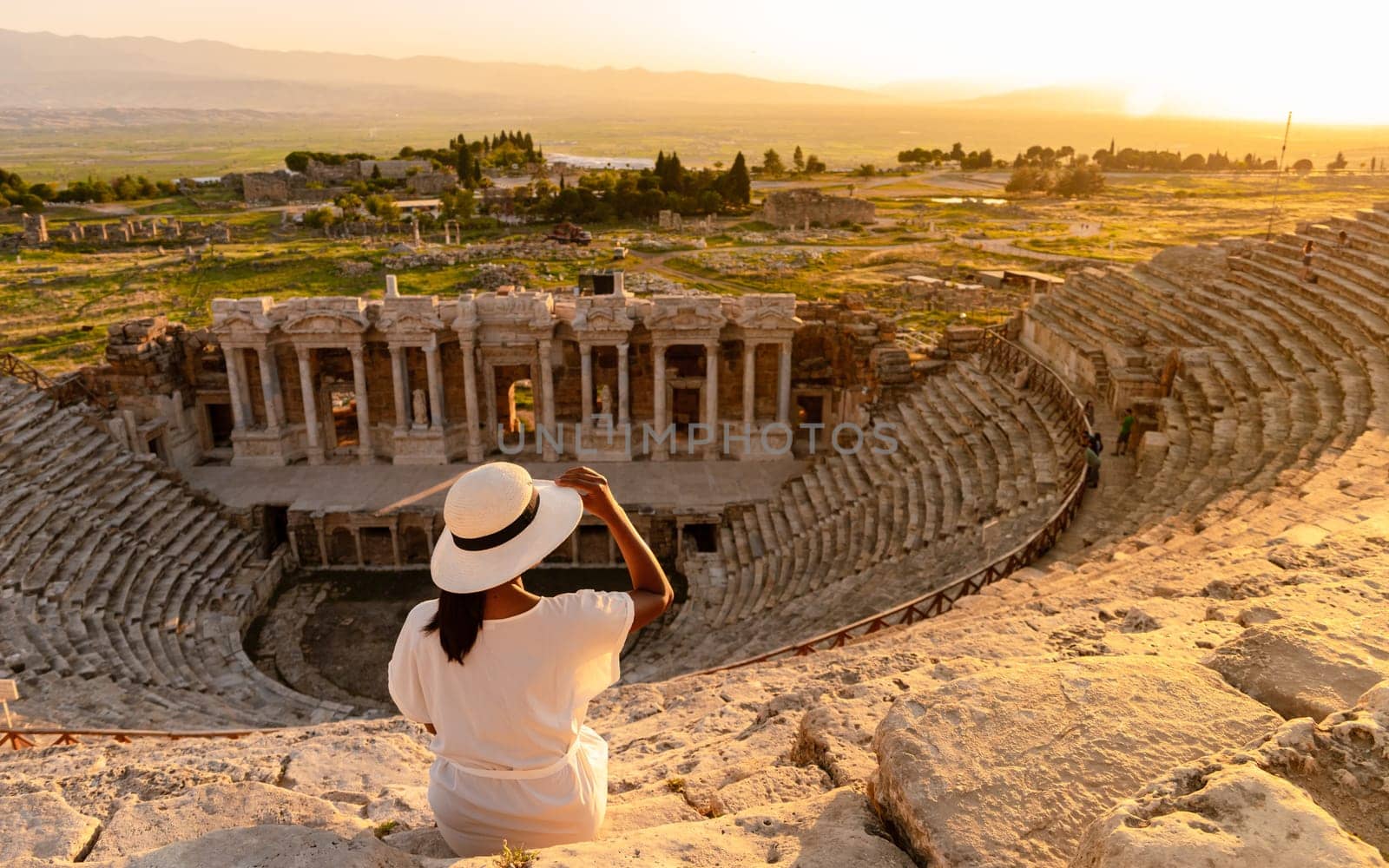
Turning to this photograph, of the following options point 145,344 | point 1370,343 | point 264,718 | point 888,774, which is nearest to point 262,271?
point 145,344

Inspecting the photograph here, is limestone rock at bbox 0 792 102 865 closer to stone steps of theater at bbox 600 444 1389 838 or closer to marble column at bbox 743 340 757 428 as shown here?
stone steps of theater at bbox 600 444 1389 838

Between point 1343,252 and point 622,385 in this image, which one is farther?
point 622,385

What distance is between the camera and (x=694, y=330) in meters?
25.0

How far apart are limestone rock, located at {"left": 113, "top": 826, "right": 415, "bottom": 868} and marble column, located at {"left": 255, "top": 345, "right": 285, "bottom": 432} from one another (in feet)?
74.7

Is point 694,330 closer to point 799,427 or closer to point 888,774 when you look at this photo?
point 799,427

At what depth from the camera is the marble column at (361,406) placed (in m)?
24.9

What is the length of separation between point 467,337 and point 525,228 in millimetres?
51551

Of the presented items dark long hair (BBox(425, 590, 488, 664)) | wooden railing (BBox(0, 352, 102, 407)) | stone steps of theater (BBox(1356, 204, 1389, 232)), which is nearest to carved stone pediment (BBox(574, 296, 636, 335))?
wooden railing (BBox(0, 352, 102, 407))

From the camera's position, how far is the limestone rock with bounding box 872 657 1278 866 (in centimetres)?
398

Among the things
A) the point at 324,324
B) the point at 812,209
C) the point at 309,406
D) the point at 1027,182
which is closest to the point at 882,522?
the point at 324,324

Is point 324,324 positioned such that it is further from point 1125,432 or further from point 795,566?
point 1125,432

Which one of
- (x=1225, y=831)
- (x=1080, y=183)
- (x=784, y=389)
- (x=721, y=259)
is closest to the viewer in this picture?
(x=1225, y=831)

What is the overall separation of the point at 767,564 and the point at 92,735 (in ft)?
41.9

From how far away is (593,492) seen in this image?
15.9ft
